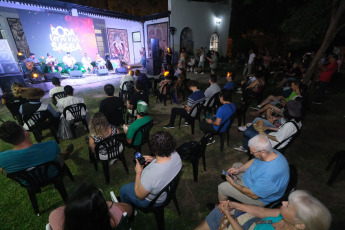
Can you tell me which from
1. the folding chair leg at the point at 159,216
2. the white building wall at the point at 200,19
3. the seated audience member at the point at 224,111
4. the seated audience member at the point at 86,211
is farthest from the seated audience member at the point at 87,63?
the seated audience member at the point at 86,211

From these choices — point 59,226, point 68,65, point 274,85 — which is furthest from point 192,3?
point 59,226

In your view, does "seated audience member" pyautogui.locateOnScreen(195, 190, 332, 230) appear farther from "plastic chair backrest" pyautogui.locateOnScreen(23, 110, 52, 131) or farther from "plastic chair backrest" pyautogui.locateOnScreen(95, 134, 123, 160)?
"plastic chair backrest" pyautogui.locateOnScreen(23, 110, 52, 131)

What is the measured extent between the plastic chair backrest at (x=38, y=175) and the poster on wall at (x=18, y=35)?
13617 millimetres

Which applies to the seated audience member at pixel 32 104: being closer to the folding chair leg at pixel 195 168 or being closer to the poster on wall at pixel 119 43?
the folding chair leg at pixel 195 168

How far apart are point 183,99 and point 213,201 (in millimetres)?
5084

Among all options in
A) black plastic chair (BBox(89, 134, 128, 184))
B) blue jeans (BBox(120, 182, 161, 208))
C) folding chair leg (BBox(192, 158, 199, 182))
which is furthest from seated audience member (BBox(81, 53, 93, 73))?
blue jeans (BBox(120, 182, 161, 208))

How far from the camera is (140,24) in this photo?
1598cm

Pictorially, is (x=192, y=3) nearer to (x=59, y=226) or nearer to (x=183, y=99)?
(x=183, y=99)

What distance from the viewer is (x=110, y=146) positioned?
2873 millimetres

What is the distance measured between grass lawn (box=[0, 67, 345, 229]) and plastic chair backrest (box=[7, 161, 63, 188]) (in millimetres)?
601

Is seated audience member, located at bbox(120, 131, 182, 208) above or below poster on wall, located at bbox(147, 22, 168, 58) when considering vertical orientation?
below

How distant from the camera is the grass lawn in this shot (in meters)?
2.50

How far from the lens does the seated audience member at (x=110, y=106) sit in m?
3.97

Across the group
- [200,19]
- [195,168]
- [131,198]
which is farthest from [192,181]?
[200,19]
